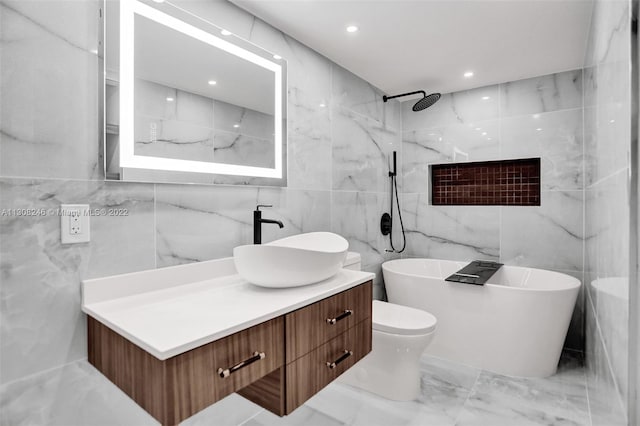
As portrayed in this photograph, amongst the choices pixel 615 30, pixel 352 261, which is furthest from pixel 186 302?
pixel 615 30

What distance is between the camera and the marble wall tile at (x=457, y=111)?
321 centimetres

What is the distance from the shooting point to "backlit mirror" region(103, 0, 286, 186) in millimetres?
1376

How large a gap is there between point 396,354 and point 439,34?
205 centimetres

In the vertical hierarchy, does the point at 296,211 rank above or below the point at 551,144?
below

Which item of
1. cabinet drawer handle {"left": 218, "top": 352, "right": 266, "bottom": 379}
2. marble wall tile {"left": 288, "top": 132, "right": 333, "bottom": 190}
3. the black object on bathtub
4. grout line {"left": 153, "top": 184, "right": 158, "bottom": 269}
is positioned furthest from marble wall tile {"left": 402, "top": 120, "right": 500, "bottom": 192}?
cabinet drawer handle {"left": 218, "top": 352, "right": 266, "bottom": 379}

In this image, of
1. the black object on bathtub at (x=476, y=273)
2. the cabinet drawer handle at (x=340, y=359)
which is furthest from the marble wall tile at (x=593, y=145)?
the cabinet drawer handle at (x=340, y=359)

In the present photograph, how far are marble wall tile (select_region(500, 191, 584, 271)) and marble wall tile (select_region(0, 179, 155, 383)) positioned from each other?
3.05 m

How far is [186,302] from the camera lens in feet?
4.36

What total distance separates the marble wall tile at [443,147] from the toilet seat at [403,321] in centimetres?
162

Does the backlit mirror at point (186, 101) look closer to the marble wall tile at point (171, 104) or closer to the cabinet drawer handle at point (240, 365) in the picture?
the marble wall tile at point (171, 104)

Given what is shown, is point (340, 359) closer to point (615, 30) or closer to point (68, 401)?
point (68, 401)

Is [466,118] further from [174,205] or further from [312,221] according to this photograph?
[174,205]

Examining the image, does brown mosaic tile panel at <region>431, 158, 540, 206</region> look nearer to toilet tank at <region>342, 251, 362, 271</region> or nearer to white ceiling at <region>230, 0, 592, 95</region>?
white ceiling at <region>230, 0, 592, 95</region>

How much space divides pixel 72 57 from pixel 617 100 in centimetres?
186
